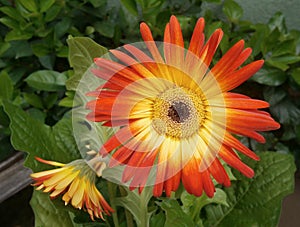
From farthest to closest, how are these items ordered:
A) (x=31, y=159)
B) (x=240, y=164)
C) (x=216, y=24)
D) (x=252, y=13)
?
(x=252, y=13), (x=216, y=24), (x=31, y=159), (x=240, y=164)

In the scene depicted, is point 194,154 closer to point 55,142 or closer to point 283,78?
point 55,142

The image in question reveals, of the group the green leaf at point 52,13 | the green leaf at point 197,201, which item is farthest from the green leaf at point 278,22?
the green leaf at point 197,201

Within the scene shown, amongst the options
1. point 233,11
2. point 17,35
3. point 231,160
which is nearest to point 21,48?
point 17,35

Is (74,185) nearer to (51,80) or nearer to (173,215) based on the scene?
(173,215)

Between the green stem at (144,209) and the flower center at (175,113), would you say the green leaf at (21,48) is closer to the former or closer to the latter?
the green stem at (144,209)

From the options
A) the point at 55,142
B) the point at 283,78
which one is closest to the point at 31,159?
the point at 55,142
